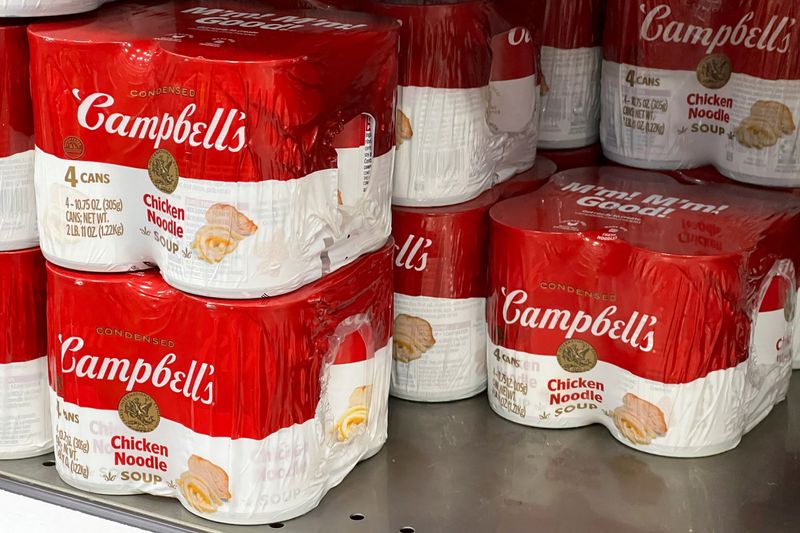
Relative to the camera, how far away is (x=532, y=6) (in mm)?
1884

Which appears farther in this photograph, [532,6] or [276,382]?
[532,6]

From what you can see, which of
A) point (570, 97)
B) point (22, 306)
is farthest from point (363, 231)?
point (570, 97)

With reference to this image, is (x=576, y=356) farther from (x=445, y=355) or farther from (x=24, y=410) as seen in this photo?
(x=24, y=410)

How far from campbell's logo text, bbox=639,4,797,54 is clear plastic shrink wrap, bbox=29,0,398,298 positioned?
52cm

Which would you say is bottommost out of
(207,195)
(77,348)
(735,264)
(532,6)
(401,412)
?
(401,412)

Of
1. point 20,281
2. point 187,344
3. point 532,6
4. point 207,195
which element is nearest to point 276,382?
point 187,344

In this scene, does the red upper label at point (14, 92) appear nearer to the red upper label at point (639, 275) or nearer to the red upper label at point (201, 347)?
the red upper label at point (201, 347)

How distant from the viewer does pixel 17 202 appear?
1586 mm

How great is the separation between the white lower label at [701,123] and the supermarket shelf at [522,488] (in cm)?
39

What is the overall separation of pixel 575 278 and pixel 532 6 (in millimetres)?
432

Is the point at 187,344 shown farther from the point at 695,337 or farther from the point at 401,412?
the point at 695,337

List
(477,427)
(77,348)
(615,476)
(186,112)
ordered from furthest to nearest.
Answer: (477,427)
(615,476)
(77,348)
(186,112)

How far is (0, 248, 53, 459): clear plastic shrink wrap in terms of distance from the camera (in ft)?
5.33

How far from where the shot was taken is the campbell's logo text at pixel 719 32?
5.95ft
